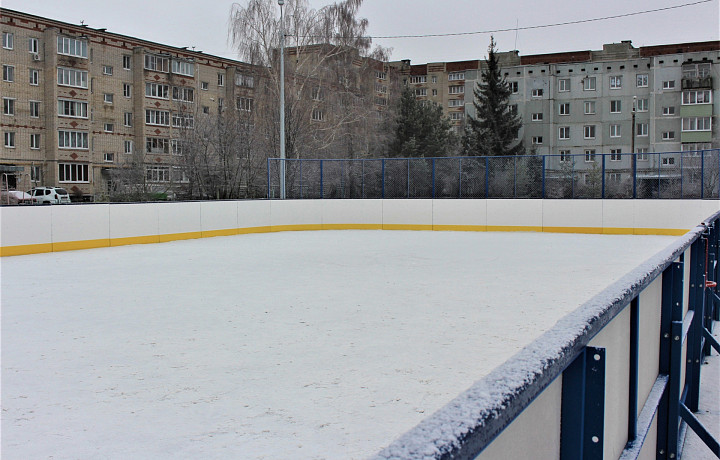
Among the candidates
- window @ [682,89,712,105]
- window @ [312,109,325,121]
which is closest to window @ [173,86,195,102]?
window @ [312,109,325,121]

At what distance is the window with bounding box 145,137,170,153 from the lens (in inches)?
2152

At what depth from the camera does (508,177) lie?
948 inches

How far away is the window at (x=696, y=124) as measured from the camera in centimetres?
5691

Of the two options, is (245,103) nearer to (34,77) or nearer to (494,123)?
(34,77)

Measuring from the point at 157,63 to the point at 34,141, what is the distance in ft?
40.7

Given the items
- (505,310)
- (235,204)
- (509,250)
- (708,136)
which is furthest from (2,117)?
(708,136)

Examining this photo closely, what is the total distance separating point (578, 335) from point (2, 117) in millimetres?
51486

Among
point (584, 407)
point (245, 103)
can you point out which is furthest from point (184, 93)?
point (584, 407)

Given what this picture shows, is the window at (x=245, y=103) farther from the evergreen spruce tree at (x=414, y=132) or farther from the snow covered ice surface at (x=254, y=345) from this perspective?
the snow covered ice surface at (x=254, y=345)

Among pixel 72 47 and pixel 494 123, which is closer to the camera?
pixel 72 47

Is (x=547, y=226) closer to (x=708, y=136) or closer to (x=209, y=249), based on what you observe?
(x=209, y=249)

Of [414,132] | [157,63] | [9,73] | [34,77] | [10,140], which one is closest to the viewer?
[10,140]

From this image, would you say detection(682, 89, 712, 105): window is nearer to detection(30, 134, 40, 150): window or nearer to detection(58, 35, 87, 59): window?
detection(58, 35, 87, 59): window

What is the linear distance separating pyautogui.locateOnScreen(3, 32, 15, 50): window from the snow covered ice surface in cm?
3988
